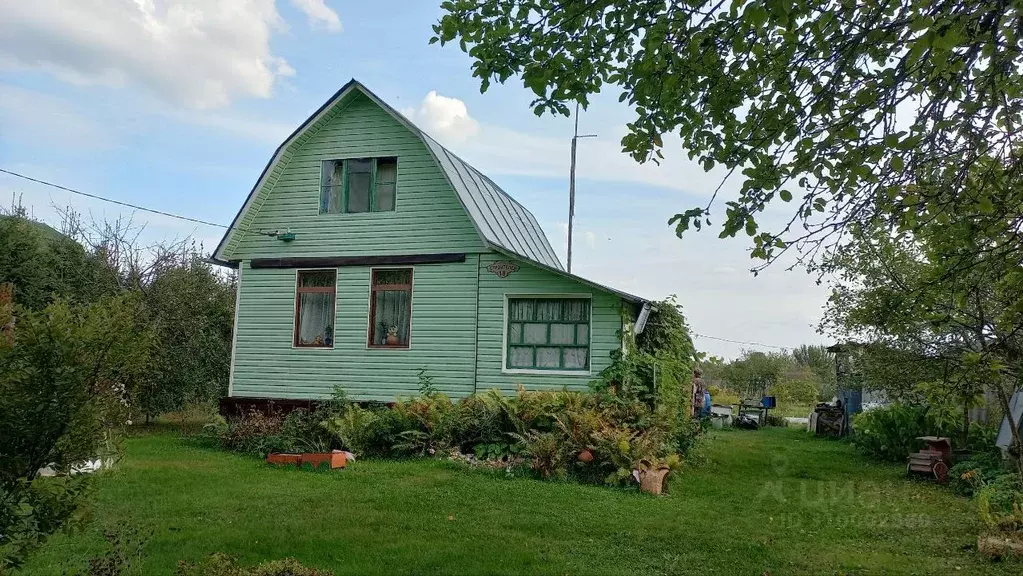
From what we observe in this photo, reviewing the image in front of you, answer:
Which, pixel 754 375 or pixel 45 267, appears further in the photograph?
pixel 754 375

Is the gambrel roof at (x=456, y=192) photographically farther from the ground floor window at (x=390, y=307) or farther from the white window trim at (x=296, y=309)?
the ground floor window at (x=390, y=307)

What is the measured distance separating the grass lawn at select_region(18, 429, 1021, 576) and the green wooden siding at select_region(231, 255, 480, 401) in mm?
3112

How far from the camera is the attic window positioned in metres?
14.4

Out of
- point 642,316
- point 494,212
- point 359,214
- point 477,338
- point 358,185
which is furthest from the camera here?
point 494,212

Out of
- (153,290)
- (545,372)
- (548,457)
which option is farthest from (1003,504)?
(153,290)

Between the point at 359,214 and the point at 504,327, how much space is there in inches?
148

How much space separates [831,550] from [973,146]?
12.7 feet

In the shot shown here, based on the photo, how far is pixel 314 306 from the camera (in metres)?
14.7

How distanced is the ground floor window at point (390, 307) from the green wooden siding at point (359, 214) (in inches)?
19.8

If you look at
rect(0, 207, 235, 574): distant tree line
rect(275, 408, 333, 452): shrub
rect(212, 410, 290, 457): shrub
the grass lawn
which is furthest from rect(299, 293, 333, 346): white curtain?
rect(0, 207, 235, 574): distant tree line

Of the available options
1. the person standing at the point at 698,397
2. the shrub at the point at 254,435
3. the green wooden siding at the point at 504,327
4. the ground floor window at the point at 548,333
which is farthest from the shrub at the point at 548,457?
the person standing at the point at 698,397

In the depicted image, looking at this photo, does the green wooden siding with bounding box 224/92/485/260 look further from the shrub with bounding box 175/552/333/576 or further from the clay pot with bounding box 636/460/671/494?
the shrub with bounding box 175/552/333/576

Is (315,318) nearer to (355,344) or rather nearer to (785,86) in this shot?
(355,344)

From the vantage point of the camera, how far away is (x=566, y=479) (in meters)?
9.73
